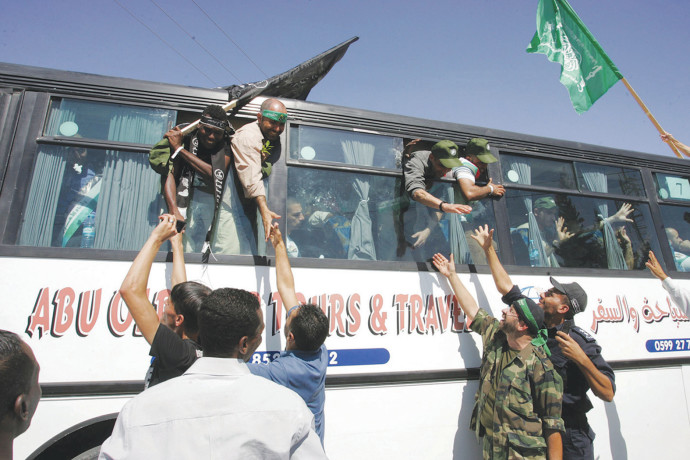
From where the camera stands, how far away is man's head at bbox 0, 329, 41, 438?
979 mm

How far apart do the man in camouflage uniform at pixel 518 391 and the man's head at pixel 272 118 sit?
205cm

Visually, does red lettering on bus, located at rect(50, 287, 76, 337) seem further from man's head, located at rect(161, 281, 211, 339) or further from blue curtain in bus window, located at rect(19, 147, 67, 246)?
man's head, located at rect(161, 281, 211, 339)

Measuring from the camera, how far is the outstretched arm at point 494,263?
3.32 m

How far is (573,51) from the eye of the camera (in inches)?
199

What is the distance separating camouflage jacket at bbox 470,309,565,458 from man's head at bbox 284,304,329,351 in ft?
4.64

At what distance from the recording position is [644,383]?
368 centimetres

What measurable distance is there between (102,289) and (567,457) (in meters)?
3.16

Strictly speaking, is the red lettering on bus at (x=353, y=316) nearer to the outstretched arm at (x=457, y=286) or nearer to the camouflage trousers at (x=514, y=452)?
the outstretched arm at (x=457, y=286)

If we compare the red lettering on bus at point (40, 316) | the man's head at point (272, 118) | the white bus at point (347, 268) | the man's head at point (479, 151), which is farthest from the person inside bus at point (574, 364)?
the red lettering on bus at point (40, 316)

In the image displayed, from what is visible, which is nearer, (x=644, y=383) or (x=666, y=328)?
(x=644, y=383)

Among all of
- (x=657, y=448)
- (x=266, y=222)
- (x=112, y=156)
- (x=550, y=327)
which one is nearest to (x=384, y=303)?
(x=266, y=222)

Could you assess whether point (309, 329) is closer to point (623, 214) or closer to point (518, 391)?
point (518, 391)

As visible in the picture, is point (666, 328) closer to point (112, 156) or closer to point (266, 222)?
point (266, 222)

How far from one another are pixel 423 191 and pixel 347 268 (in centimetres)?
88
